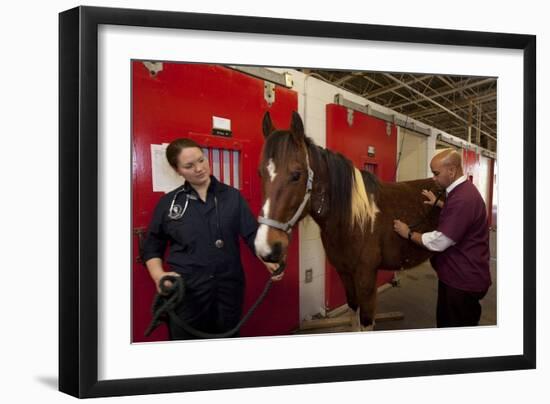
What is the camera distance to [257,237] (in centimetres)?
113

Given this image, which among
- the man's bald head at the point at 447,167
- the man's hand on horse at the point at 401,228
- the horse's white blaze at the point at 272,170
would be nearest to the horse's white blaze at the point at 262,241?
the horse's white blaze at the point at 272,170

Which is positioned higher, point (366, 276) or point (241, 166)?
point (241, 166)

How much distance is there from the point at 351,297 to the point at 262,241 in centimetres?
42

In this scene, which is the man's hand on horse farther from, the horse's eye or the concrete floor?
the horse's eye

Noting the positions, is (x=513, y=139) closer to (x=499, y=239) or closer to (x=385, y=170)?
(x=499, y=239)

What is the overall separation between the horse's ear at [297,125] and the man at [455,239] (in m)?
0.49

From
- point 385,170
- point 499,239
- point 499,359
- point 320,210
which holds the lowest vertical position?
point 499,359

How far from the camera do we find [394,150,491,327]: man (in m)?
1.33

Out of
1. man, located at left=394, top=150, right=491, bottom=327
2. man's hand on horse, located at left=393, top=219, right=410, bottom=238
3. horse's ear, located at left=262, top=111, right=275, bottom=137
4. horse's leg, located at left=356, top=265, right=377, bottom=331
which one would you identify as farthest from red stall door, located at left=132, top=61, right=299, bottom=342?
man, located at left=394, top=150, right=491, bottom=327

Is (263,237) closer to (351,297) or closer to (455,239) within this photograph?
(351,297)

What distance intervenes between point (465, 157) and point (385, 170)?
315 mm

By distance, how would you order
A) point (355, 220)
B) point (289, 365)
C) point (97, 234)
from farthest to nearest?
point (355, 220) < point (289, 365) < point (97, 234)

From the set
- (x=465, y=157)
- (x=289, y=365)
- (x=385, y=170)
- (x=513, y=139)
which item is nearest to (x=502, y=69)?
(x=513, y=139)

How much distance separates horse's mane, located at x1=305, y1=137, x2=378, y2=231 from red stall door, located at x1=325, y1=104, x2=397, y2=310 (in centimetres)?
3
